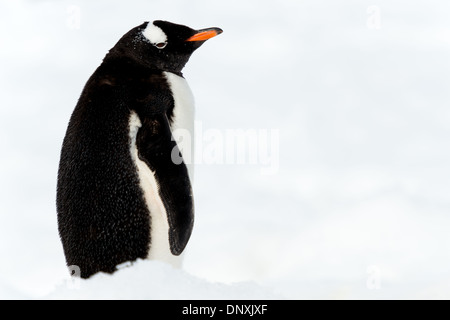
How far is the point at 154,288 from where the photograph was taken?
2.93 m

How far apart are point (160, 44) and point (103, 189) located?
34.5 inches

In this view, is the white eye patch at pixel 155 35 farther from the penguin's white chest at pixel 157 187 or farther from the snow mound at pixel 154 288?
the snow mound at pixel 154 288

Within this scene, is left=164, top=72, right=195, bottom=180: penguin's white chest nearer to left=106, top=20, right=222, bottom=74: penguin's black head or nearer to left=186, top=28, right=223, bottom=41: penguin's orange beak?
left=106, top=20, right=222, bottom=74: penguin's black head

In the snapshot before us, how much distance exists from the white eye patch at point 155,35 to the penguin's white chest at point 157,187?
0.27 metres

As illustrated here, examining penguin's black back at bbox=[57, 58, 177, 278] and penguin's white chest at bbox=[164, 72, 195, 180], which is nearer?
penguin's black back at bbox=[57, 58, 177, 278]

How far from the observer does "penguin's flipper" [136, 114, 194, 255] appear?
10.9 ft

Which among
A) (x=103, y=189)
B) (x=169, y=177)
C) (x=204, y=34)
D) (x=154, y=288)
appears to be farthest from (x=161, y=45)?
(x=154, y=288)

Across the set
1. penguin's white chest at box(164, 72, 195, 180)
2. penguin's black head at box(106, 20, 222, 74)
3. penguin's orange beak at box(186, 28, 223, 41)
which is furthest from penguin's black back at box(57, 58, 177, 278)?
penguin's orange beak at box(186, 28, 223, 41)

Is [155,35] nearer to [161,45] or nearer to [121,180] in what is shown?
[161,45]

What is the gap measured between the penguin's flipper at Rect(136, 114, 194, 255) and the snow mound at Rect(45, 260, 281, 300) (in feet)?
0.74

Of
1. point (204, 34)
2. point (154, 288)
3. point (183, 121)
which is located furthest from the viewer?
point (204, 34)
